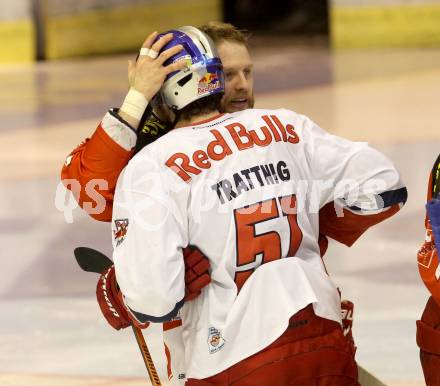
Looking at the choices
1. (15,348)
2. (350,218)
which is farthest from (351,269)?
(350,218)

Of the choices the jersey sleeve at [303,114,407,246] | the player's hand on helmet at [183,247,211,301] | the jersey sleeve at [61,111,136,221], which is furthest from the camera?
the jersey sleeve at [303,114,407,246]

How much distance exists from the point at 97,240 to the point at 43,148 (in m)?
2.85

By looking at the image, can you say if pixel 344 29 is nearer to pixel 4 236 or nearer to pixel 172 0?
pixel 172 0

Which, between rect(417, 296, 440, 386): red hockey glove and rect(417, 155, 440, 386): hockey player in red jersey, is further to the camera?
rect(417, 296, 440, 386): red hockey glove

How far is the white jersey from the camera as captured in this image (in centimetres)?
288

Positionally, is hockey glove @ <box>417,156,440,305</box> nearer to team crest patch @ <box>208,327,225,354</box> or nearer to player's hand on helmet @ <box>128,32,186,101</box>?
team crest patch @ <box>208,327,225,354</box>

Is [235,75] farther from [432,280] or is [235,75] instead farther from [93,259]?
[432,280]

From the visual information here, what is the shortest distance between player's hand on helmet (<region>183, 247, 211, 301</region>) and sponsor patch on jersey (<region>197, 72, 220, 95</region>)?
41 centimetres

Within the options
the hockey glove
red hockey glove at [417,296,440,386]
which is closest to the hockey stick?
red hockey glove at [417,296,440,386]

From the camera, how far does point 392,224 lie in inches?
258

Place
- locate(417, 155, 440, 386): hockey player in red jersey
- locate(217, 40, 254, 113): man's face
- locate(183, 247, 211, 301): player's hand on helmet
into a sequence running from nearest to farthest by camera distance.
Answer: locate(417, 155, 440, 386): hockey player in red jersey < locate(183, 247, 211, 301): player's hand on helmet < locate(217, 40, 254, 113): man's face

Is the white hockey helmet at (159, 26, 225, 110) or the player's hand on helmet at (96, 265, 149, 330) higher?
the white hockey helmet at (159, 26, 225, 110)

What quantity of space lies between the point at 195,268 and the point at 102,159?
38 centimetres

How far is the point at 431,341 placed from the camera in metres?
3.15
